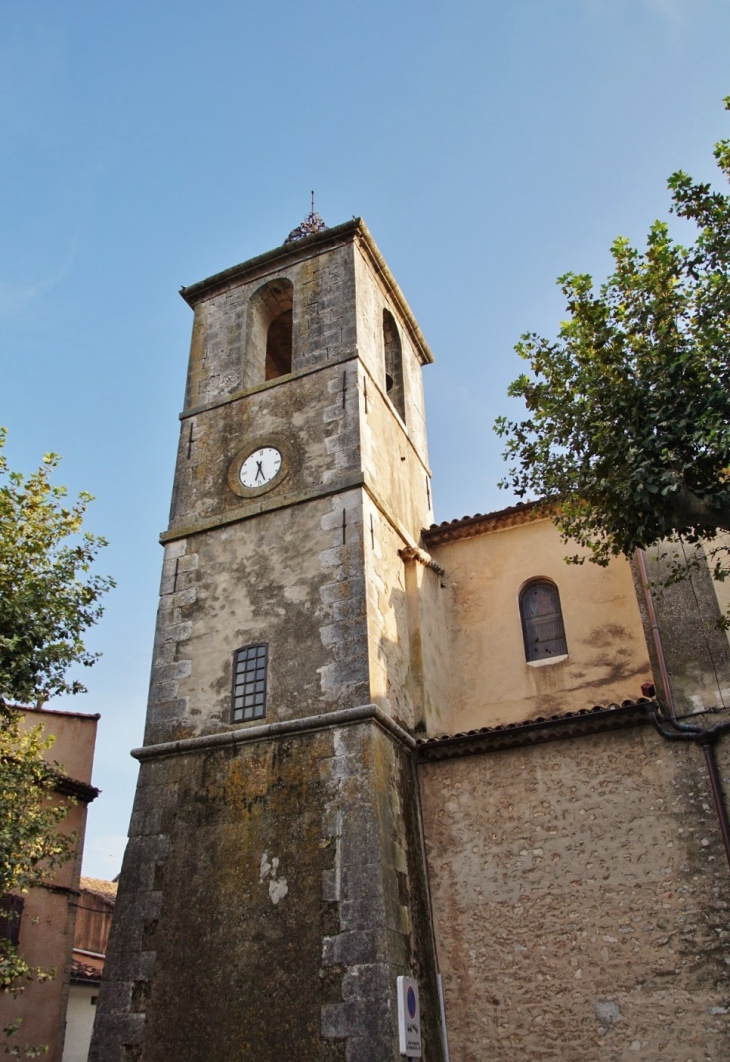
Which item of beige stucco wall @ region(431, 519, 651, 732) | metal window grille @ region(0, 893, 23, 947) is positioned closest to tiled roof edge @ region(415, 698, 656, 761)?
beige stucco wall @ region(431, 519, 651, 732)

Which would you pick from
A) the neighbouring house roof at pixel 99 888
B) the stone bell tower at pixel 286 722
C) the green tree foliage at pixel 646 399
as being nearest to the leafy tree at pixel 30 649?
the stone bell tower at pixel 286 722

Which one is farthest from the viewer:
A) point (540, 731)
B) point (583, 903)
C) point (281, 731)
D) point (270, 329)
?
A: point (270, 329)

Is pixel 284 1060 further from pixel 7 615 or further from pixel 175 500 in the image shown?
pixel 175 500

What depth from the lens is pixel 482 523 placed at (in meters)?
14.0

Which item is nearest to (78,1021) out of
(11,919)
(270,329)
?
(11,919)

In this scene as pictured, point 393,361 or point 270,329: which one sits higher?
point 270,329

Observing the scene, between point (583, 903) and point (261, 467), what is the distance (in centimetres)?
732

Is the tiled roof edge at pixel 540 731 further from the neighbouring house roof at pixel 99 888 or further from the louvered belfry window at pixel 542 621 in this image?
the neighbouring house roof at pixel 99 888

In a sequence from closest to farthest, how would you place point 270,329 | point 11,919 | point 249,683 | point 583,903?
1. point 583,903
2. point 249,683
3. point 11,919
4. point 270,329

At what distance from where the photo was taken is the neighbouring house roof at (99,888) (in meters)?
23.9

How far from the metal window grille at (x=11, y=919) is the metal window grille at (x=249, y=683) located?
523 centimetres

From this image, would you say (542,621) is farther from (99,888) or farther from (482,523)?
(99,888)

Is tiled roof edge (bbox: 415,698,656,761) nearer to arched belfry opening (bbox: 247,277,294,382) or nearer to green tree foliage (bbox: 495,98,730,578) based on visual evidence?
green tree foliage (bbox: 495,98,730,578)

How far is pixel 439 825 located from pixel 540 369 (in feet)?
18.7
